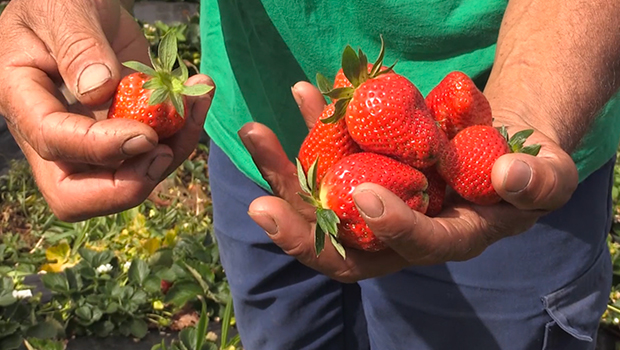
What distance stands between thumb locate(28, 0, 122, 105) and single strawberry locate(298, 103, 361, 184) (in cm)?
31

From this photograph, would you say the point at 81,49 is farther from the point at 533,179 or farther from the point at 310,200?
the point at 533,179

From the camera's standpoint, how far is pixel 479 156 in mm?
1078

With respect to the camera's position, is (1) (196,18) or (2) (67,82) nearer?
(2) (67,82)

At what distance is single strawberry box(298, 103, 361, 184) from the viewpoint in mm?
1138

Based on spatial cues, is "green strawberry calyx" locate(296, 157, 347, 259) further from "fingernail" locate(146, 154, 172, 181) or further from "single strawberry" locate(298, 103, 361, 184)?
"fingernail" locate(146, 154, 172, 181)

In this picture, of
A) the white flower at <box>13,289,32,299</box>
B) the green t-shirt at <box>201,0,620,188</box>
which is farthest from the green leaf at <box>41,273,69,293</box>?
the green t-shirt at <box>201,0,620,188</box>

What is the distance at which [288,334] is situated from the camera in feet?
5.48

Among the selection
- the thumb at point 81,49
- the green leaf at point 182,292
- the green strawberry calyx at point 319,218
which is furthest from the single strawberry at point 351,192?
the green leaf at point 182,292

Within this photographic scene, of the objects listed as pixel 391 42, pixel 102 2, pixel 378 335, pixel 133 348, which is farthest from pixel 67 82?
pixel 133 348

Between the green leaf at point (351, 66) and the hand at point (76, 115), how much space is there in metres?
0.21

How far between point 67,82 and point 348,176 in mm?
447

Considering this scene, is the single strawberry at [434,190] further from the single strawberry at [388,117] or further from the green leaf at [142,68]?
the green leaf at [142,68]

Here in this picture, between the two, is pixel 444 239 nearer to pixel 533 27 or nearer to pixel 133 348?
pixel 533 27

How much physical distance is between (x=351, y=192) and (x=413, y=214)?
0.10 metres
